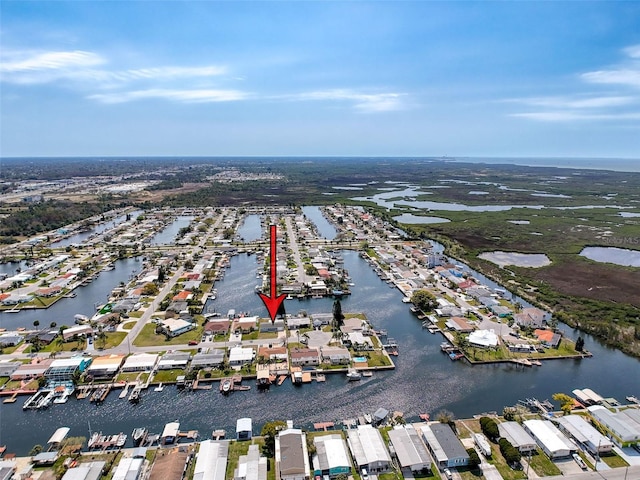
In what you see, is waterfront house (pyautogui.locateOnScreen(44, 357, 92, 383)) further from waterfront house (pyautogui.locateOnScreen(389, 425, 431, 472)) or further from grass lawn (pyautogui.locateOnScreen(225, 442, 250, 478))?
waterfront house (pyautogui.locateOnScreen(389, 425, 431, 472))

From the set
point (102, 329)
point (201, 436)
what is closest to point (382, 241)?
point (102, 329)

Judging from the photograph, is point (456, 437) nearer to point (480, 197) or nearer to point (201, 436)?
point (201, 436)

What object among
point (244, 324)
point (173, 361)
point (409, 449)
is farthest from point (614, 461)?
point (173, 361)

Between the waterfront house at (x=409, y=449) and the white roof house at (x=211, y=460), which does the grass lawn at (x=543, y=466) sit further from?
the white roof house at (x=211, y=460)

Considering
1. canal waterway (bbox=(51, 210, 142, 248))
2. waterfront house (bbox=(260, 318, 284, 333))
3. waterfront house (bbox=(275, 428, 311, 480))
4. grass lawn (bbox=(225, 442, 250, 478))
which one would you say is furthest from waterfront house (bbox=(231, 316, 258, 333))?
canal waterway (bbox=(51, 210, 142, 248))

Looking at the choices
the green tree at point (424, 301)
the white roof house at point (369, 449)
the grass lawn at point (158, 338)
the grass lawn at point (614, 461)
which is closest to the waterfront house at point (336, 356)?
the white roof house at point (369, 449)

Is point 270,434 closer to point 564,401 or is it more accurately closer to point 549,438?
point 549,438
